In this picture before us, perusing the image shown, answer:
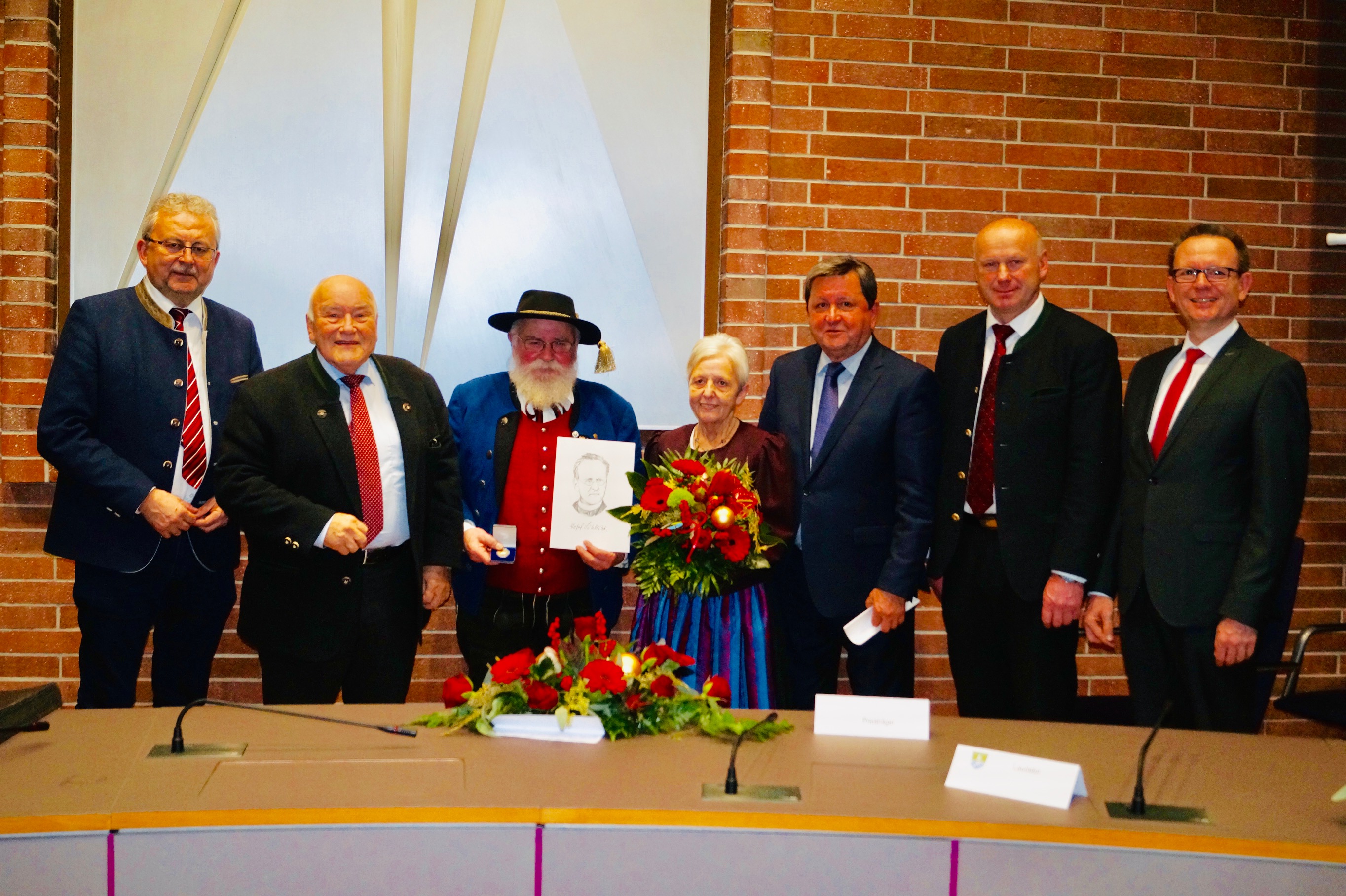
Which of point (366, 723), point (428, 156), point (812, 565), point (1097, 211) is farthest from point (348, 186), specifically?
point (1097, 211)

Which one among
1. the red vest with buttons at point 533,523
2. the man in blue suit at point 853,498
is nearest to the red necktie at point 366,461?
the red vest with buttons at point 533,523

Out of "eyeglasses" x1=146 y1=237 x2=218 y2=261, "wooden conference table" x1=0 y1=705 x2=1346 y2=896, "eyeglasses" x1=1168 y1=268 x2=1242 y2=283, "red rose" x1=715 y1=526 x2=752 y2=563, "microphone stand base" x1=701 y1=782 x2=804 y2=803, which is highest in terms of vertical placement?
"eyeglasses" x1=146 y1=237 x2=218 y2=261

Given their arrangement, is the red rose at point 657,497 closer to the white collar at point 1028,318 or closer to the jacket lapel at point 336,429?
the jacket lapel at point 336,429

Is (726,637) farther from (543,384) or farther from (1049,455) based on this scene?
(1049,455)

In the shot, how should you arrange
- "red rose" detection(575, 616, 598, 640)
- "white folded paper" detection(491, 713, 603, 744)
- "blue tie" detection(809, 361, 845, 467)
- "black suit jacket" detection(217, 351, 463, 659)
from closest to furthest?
"white folded paper" detection(491, 713, 603, 744) → "red rose" detection(575, 616, 598, 640) → "black suit jacket" detection(217, 351, 463, 659) → "blue tie" detection(809, 361, 845, 467)

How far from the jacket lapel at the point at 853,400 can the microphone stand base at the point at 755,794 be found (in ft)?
5.11

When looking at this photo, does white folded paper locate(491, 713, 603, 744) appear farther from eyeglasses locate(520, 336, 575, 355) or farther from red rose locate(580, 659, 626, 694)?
eyeglasses locate(520, 336, 575, 355)

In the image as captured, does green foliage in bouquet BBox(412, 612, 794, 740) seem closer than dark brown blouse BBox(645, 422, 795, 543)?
Yes

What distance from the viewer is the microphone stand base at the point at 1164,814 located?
1.66 m

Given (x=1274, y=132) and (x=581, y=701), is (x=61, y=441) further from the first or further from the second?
(x=1274, y=132)

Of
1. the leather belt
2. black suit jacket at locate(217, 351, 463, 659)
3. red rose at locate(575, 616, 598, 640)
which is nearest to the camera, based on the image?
red rose at locate(575, 616, 598, 640)

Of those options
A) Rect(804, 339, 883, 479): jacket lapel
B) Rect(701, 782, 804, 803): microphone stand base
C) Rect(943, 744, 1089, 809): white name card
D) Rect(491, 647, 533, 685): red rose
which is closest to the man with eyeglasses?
Rect(804, 339, 883, 479): jacket lapel

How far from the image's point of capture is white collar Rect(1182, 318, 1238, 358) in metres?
2.98

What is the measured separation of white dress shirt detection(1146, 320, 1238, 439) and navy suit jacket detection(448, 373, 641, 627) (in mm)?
1493
